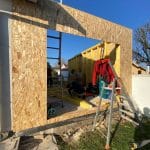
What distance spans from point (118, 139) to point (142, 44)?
2248cm

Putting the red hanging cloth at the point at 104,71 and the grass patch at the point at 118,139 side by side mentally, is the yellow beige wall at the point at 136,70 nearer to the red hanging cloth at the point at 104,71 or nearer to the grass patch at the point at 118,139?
the red hanging cloth at the point at 104,71

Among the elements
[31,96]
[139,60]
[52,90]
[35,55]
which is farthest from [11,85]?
[139,60]

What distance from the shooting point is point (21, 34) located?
5.50 m

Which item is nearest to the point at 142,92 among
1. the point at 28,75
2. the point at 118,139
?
the point at 118,139

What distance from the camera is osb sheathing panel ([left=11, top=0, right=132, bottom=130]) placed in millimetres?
5430

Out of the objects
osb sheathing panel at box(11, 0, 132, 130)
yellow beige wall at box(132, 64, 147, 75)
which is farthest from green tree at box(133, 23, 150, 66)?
osb sheathing panel at box(11, 0, 132, 130)

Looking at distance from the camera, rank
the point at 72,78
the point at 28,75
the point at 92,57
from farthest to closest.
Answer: the point at 72,78, the point at 92,57, the point at 28,75

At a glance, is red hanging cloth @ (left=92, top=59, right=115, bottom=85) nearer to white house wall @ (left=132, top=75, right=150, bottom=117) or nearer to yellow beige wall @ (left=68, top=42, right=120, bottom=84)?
yellow beige wall @ (left=68, top=42, right=120, bottom=84)

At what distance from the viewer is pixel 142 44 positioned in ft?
89.2

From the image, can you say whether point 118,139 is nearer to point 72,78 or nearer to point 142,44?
point 72,78

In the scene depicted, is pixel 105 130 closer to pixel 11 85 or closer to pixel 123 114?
pixel 123 114

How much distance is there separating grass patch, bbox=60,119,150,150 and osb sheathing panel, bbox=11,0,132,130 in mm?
1156

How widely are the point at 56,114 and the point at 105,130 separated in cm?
165

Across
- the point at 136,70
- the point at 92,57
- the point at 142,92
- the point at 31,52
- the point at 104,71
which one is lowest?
the point at 142,92
